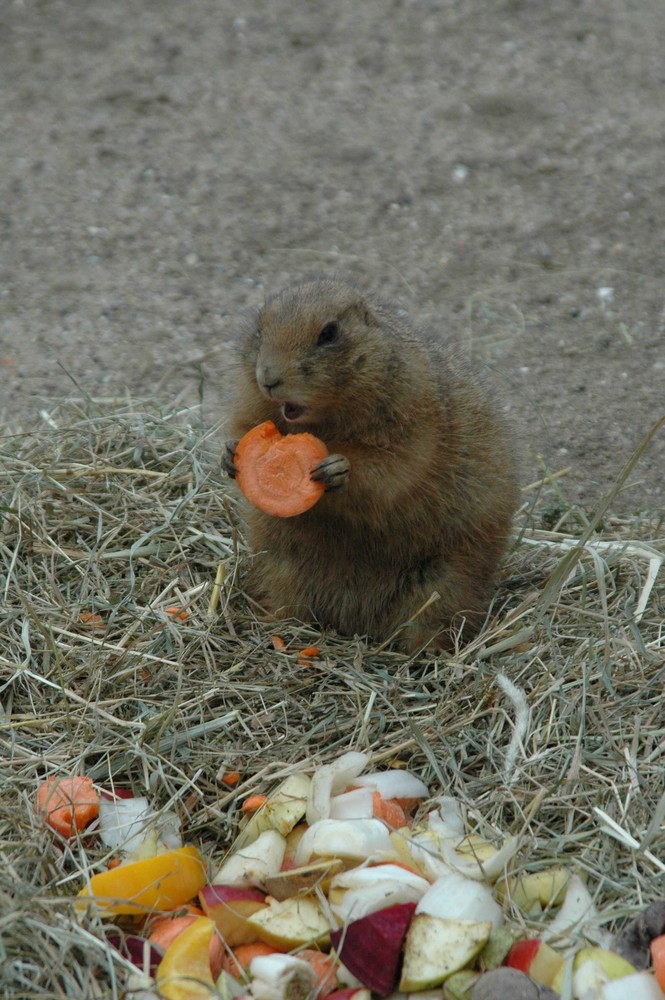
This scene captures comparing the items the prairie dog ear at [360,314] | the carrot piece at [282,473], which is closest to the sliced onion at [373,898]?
the carrot piece at [282,473]

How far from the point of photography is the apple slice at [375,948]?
3.42 meters

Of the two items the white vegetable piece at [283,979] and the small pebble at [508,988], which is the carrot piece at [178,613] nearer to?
the white vegetable piece at [283,979]

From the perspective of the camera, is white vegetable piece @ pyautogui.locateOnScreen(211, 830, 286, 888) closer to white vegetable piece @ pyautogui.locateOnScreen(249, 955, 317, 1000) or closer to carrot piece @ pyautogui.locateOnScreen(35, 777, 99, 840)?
white vegetable piece @ pyautogui.locateOnScreen(249, 955, 317, 1000)

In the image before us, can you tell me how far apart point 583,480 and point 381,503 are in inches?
65.4

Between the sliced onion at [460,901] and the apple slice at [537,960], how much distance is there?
105 millimetres

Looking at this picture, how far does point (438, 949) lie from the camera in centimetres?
341

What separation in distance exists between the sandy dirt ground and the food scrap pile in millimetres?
2208

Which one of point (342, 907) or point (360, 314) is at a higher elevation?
point (360, 314)

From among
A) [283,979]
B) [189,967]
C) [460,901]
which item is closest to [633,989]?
[460,901]

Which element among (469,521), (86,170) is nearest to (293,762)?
(469,521)

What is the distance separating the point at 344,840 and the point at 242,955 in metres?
0.42

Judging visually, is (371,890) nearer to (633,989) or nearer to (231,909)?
(231,909)

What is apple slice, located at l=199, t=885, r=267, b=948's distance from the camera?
11.8 feet

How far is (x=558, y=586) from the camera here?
→ 4.52m
